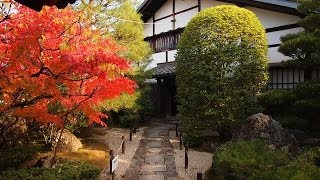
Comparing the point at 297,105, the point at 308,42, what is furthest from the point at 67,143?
the point at 308,42

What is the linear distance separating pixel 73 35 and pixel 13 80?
2.34 m

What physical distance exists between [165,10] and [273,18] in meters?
9.95

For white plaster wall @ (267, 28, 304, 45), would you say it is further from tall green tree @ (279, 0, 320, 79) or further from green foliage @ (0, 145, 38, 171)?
green foliage @ (0, 145, 38, 171)

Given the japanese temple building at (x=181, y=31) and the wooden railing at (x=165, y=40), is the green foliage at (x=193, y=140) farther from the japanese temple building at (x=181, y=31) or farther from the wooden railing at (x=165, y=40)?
the wooden railing at (x=165, y=40)

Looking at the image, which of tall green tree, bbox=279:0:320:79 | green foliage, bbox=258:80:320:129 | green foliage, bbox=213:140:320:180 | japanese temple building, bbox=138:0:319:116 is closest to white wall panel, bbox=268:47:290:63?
japanese temple building, bbox=138:0:319:116

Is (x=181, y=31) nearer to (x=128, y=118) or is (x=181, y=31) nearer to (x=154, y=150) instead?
(x=128, y=118)

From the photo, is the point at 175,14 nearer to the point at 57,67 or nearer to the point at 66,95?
the point at 66,95

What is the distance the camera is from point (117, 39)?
19609 mm

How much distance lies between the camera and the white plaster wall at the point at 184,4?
21328 mm

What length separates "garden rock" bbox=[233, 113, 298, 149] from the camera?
37.4 feet

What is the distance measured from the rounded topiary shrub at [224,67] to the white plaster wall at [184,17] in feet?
22.8

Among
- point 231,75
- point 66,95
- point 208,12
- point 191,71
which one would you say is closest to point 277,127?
point 231,75

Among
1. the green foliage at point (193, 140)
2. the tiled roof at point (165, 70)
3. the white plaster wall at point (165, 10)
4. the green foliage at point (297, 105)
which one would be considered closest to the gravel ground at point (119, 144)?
the green foliage at point (193, 140)

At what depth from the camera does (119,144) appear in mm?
16609
